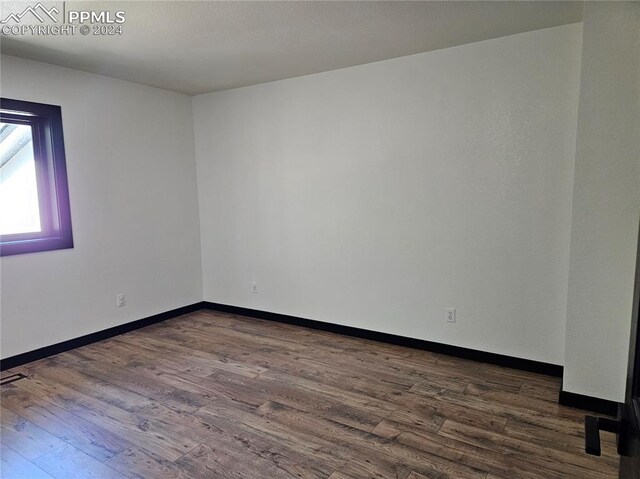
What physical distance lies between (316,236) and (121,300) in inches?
79.3

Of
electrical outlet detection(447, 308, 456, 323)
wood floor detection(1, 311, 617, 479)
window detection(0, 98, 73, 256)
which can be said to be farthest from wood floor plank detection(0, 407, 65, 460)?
electrical outlet detection(447, 308, 456, 323)

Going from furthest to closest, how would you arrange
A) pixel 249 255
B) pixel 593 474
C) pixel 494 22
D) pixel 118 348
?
pixel 249 255 → pixel 118 348 → pixel 494 22 → pixel 593 474

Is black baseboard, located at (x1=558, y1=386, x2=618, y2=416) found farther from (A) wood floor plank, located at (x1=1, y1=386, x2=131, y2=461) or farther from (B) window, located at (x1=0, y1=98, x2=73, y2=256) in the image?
(B) window, located at (x1=0, y1=98, x2=73, y2=256)

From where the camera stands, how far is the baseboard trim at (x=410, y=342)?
9.86 ft

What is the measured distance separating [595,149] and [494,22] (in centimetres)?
105

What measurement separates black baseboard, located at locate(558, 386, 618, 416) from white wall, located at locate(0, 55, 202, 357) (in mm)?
3747

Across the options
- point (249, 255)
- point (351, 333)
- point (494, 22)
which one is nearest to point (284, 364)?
point (351, 333)

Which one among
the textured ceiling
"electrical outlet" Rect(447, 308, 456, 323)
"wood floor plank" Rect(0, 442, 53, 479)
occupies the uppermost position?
the textured ceiling

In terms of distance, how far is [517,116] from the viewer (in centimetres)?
291

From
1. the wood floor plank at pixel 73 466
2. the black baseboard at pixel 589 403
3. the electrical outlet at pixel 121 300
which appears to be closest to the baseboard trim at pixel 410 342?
the black baseboard at pixel 589 403

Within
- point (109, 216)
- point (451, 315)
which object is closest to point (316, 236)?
point (451, 315)

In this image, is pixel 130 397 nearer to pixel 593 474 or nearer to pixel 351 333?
pixel 351 333

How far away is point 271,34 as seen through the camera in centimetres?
278

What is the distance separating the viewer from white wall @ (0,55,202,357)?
3.27 meters
